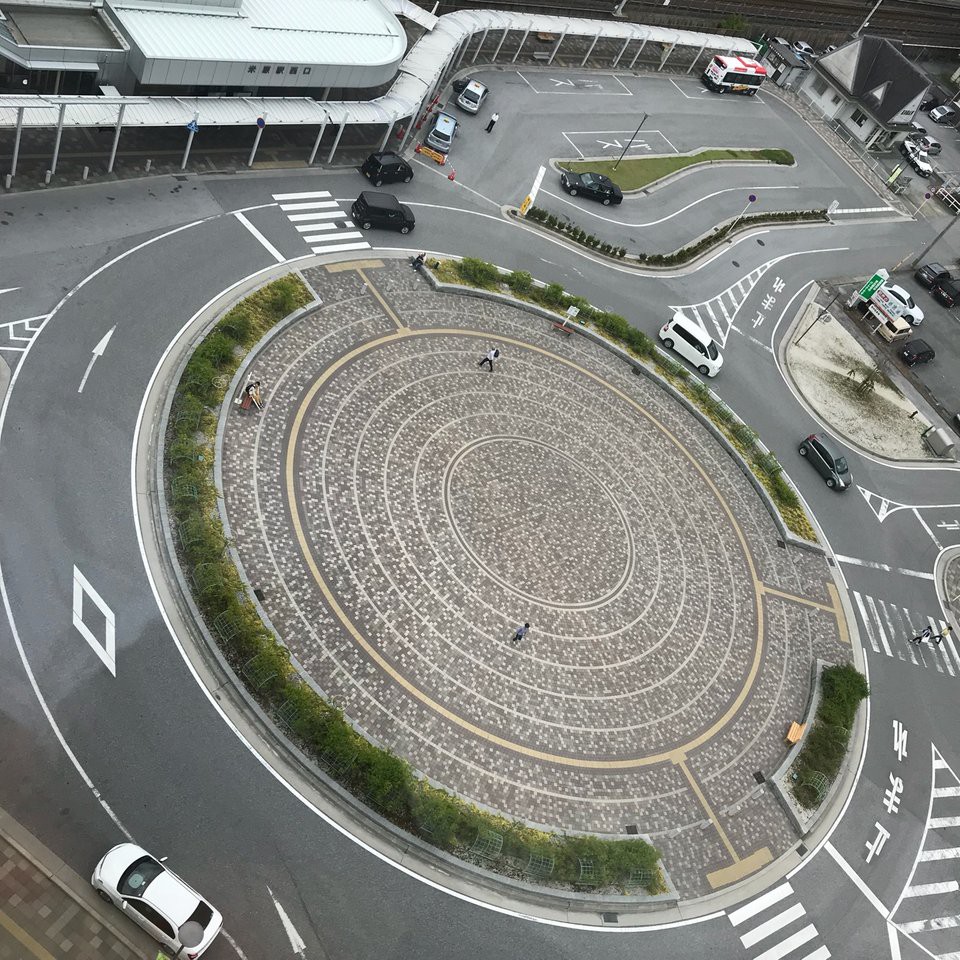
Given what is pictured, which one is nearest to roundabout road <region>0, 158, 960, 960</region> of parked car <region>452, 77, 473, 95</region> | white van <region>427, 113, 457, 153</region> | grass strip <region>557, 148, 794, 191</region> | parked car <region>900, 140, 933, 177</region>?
white van <region>427, 113, 457, 153</region>

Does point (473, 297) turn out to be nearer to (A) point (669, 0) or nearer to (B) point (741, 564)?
(B) point (741, 564)

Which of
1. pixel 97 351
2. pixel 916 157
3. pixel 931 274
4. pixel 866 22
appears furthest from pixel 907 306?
pixel 97 351

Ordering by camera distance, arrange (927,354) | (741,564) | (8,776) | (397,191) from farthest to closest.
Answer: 1. (927,354)
2. (397,191)
3. (741,564)
4. (8,776)

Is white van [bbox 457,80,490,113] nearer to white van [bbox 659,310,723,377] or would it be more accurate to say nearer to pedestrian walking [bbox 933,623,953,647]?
white van [bbox 659,310,723,377]

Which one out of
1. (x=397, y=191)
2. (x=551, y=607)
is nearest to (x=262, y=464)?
(x=551, y=607)

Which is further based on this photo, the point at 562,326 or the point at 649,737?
the point at 562,326

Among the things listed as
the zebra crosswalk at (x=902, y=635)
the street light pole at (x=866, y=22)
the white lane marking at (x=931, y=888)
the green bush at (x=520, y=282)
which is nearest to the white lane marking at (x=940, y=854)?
the white lane marking at (x=931, y=888)

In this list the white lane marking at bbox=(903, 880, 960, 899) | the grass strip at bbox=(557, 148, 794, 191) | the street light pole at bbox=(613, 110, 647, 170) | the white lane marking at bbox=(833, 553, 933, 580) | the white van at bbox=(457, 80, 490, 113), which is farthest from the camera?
the street light pole at bbox=(613, 110, 647, 170)
